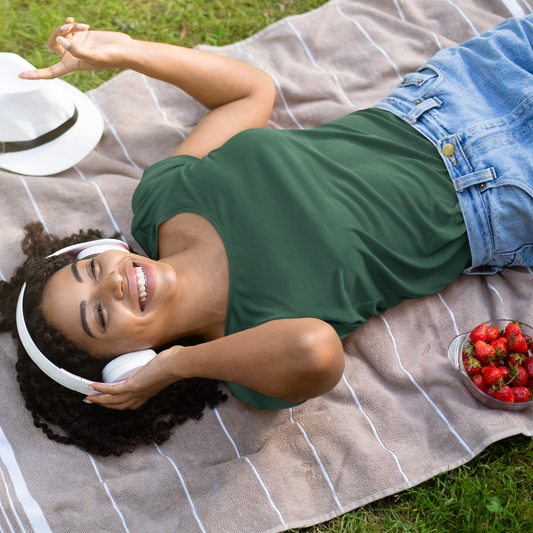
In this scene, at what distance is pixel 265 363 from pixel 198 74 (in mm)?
1897

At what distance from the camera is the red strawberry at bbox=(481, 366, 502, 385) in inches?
95.9

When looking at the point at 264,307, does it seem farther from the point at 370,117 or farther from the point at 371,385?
the point at 370,117

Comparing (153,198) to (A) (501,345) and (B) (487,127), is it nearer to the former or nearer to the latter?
(B) (487,127)

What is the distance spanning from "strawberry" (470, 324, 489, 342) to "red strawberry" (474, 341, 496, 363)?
70 millimetres

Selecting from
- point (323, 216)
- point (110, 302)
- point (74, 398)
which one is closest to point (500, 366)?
point (323, 216)

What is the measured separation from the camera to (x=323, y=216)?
7.75 feet

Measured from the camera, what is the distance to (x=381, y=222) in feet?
8.07

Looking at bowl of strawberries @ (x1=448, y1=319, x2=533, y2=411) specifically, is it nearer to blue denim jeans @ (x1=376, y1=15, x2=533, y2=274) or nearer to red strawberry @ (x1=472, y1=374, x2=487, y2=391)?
red strawberry @ (x1=472, y1=374, x2=487, y2=391)

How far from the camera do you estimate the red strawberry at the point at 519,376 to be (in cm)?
243

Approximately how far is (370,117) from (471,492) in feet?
6.83

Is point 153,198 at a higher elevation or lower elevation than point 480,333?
higher

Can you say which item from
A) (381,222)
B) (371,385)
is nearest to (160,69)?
(381,222)

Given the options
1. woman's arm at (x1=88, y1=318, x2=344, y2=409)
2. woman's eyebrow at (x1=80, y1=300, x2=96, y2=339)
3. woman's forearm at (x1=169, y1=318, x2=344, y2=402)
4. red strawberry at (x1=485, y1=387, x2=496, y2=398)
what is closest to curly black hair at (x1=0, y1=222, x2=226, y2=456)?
woman's eyebrow at (x1=80, y1=300, x2=96, y2=339)

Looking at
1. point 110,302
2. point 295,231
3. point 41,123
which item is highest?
point 41,123
